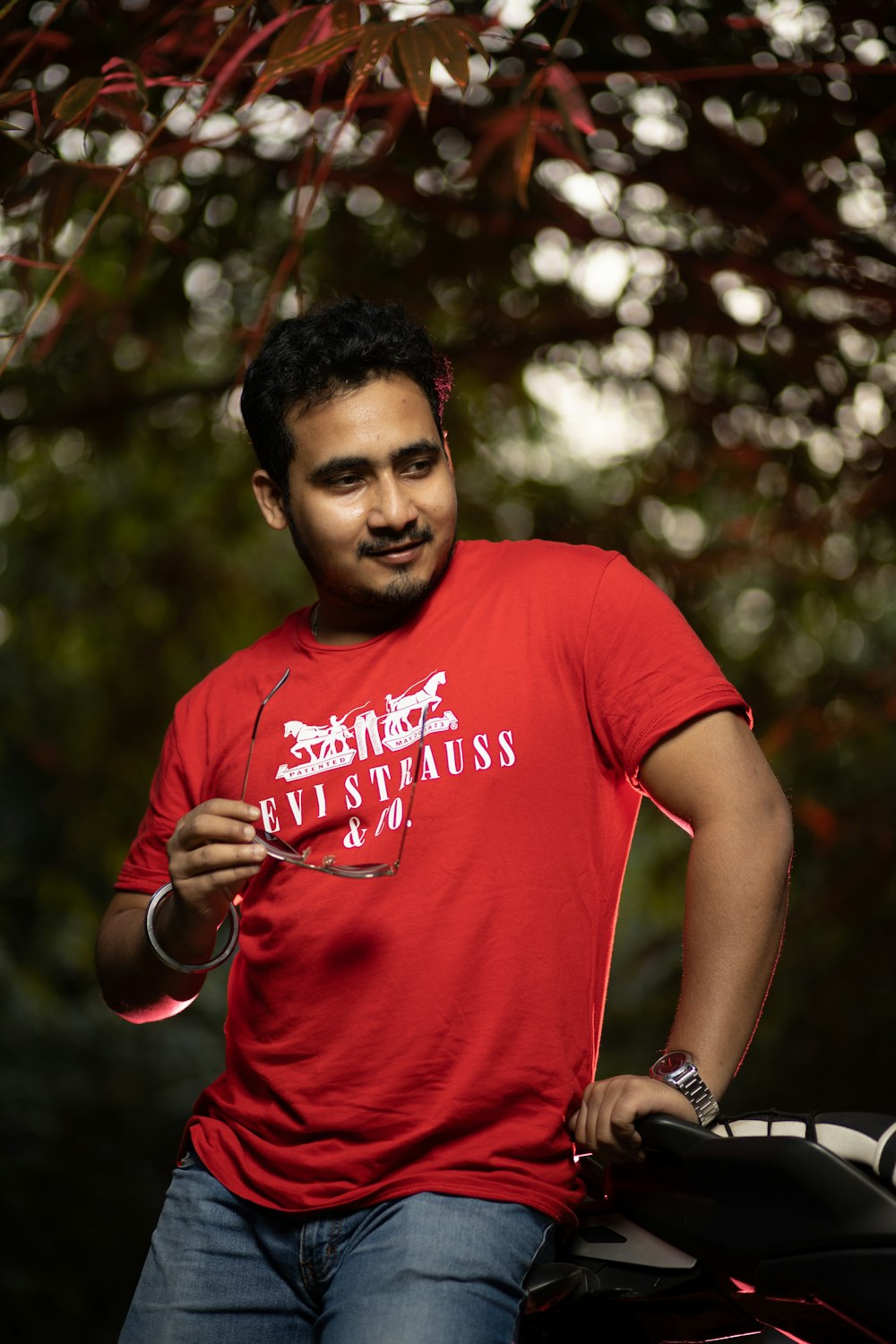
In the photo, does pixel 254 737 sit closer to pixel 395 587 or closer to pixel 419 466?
pixel 395 587

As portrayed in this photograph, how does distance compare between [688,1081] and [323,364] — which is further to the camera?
[323,364]

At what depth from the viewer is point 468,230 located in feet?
10.2

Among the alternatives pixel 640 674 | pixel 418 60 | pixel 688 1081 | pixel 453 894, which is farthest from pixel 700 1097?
pixel 418 60

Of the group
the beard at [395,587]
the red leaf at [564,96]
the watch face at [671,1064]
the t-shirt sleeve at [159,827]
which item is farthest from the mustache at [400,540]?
the watch face at [671,1064]

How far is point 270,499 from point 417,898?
655mm

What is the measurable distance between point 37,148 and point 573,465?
4442mm

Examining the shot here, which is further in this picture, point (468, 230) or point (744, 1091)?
point (744, 1091)

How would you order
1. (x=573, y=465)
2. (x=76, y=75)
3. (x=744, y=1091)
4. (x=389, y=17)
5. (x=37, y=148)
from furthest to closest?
1. (x=744, y=1091)
2. (x=573, y=465)
3. (x=76, y=75)
4. (x=389, y=17)
5. (x=37, y=148)

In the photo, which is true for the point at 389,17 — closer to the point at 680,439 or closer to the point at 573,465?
the point at 680,439

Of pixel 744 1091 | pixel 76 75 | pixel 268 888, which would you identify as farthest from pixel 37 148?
pixel 744 1091

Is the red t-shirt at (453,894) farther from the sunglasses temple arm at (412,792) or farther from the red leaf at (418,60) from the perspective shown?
the red leaf at (418,60)

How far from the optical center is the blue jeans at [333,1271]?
49.2 inches

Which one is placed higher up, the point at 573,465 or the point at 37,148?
the point at 37,148

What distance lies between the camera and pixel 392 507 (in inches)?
62.0
